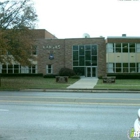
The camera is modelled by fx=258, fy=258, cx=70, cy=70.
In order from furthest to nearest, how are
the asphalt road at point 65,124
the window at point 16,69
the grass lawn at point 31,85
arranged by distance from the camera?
1. the window at point 16,69
2. the grass lawn at point 31,85
3. the asphalt road at point 65,124

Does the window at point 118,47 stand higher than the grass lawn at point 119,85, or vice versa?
the window at point 118,47

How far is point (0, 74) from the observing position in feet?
166

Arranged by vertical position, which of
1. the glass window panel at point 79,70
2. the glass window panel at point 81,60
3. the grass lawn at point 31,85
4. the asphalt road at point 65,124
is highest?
the glass window panel at point 81,60

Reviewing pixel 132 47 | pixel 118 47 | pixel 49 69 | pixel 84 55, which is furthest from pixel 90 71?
pixel 132 47

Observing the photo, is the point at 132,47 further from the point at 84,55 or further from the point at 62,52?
the point at 62,52

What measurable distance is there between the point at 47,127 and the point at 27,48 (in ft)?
73.3

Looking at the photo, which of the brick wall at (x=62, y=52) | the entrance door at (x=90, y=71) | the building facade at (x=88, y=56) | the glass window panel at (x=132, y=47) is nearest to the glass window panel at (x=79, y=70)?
the building facade at (x=88, y=56)

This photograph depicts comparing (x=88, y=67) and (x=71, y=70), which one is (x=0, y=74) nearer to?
(x=71, y=70)

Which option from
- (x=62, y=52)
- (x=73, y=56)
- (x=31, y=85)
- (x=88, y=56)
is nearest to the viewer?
(x=31, y=85)

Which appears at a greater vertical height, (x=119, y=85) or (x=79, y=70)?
(x=79, y=70)

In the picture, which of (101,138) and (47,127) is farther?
(47,127)

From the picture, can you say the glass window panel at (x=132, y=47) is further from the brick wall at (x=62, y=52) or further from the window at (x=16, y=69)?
the window at (x=16, y=69)

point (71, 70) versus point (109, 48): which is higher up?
point (109, 48)

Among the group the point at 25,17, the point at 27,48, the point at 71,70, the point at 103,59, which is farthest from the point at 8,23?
the point at 103,59
